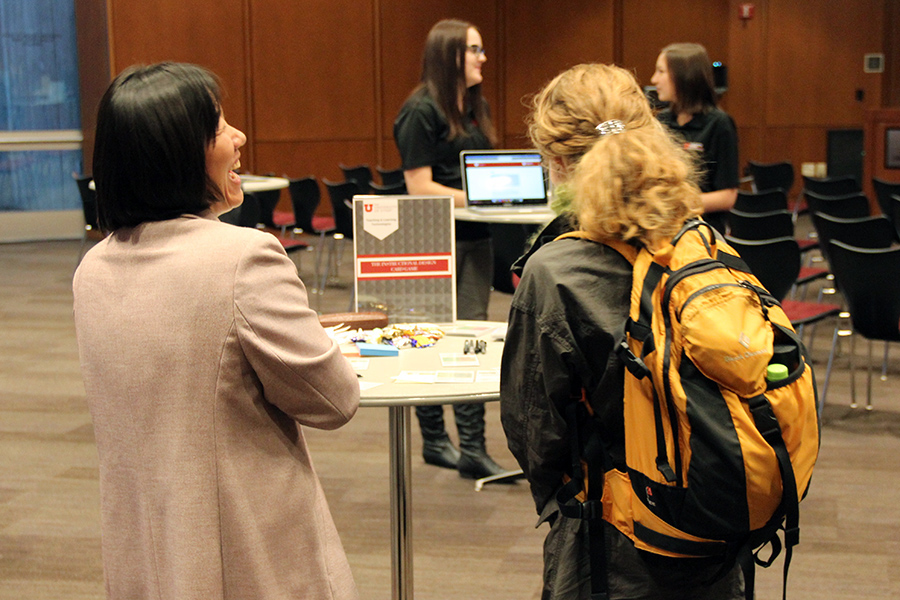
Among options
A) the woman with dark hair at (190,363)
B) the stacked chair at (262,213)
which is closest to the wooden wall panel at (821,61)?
the stacked chair at (262,213)

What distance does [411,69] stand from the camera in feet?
38.3

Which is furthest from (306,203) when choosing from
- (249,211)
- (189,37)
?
(189,37)

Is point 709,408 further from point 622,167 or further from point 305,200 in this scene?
point 305,200

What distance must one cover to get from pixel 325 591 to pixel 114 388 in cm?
42

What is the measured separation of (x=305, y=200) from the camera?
7.61m

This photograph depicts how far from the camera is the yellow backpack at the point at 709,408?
55.1 inches

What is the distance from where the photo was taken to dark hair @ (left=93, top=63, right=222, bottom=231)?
→ 134 cm

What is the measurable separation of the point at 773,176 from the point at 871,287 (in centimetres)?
494

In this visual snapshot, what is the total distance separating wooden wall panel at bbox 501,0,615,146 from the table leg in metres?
9.82

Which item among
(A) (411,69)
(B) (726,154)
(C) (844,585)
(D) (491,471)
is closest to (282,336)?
(C) (844,585)

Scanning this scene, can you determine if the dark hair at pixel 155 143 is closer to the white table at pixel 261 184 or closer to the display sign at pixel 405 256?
the display sign at pixel 405 256

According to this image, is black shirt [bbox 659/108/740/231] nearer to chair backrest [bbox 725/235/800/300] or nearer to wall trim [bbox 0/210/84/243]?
chair backrest [bbox 725/235/800/300]

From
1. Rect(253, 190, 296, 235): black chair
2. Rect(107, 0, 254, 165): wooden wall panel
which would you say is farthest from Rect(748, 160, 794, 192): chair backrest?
Rect(107, 0, 254, 165): wooden wall panel

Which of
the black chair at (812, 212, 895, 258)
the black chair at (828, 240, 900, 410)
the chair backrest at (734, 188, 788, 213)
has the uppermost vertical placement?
the chair backrest at (734, 188, 788, 213)
